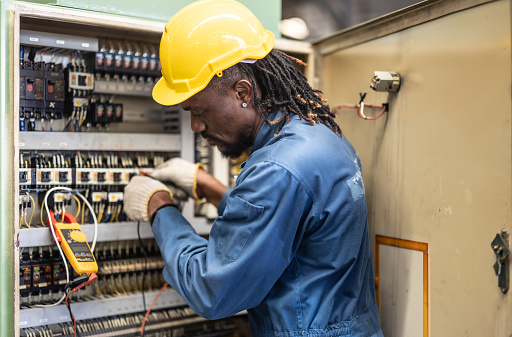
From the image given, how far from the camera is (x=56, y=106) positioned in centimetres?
151

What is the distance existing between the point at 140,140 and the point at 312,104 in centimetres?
67

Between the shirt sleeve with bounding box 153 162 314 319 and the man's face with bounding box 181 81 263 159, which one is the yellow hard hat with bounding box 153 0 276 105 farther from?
the shirt sleeve with bounding box 153 162 314 319

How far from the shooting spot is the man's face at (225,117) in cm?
122

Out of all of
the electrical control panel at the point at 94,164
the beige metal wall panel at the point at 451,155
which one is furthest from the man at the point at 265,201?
the electrical control panel at the point at 94,164

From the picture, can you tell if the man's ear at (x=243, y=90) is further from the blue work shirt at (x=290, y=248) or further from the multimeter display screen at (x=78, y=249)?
the multimeter display screen at (x=78, y=249)

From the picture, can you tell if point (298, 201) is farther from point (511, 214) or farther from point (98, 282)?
point (98, 282)

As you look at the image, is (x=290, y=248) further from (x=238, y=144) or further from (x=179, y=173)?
(x=179, y=173)

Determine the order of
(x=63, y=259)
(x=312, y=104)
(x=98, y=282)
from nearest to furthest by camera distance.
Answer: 1. (x=312, y=104)
2. (x=63, y=259)
3. (x=98, y=282)

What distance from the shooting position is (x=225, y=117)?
1238 millimetres

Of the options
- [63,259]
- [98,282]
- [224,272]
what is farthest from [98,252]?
[224,272]

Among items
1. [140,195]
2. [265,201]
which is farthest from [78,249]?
[265,201]

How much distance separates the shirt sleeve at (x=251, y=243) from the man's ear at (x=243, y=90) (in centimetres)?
23

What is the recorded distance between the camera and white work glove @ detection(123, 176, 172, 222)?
1443 mm

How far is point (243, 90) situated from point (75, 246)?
26.4 inches
